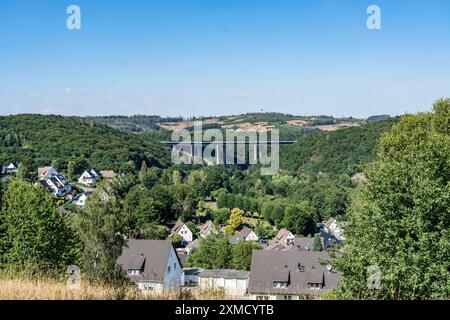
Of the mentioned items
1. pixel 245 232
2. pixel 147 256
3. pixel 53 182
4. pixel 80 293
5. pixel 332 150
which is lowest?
pixel 245 232

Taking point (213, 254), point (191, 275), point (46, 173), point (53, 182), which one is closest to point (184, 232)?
point (213, 254)

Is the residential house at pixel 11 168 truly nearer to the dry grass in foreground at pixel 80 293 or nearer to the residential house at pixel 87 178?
the residential house at pixel 87 178

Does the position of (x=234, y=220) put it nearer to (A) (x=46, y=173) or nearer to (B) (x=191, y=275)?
(B) (x=191, y=275)

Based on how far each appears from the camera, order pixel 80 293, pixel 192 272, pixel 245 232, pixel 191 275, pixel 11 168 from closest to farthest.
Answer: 1. pixel 80 293
2. pixel 191 275
3. pixel 192 272
4. pixel 245 232
5. pixel 11 168

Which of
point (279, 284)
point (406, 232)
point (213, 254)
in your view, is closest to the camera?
point (406, 232)

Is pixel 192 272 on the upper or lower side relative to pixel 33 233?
lower

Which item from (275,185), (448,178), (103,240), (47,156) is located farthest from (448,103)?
(47,156)

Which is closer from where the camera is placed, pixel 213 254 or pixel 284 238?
pixel 213 254
